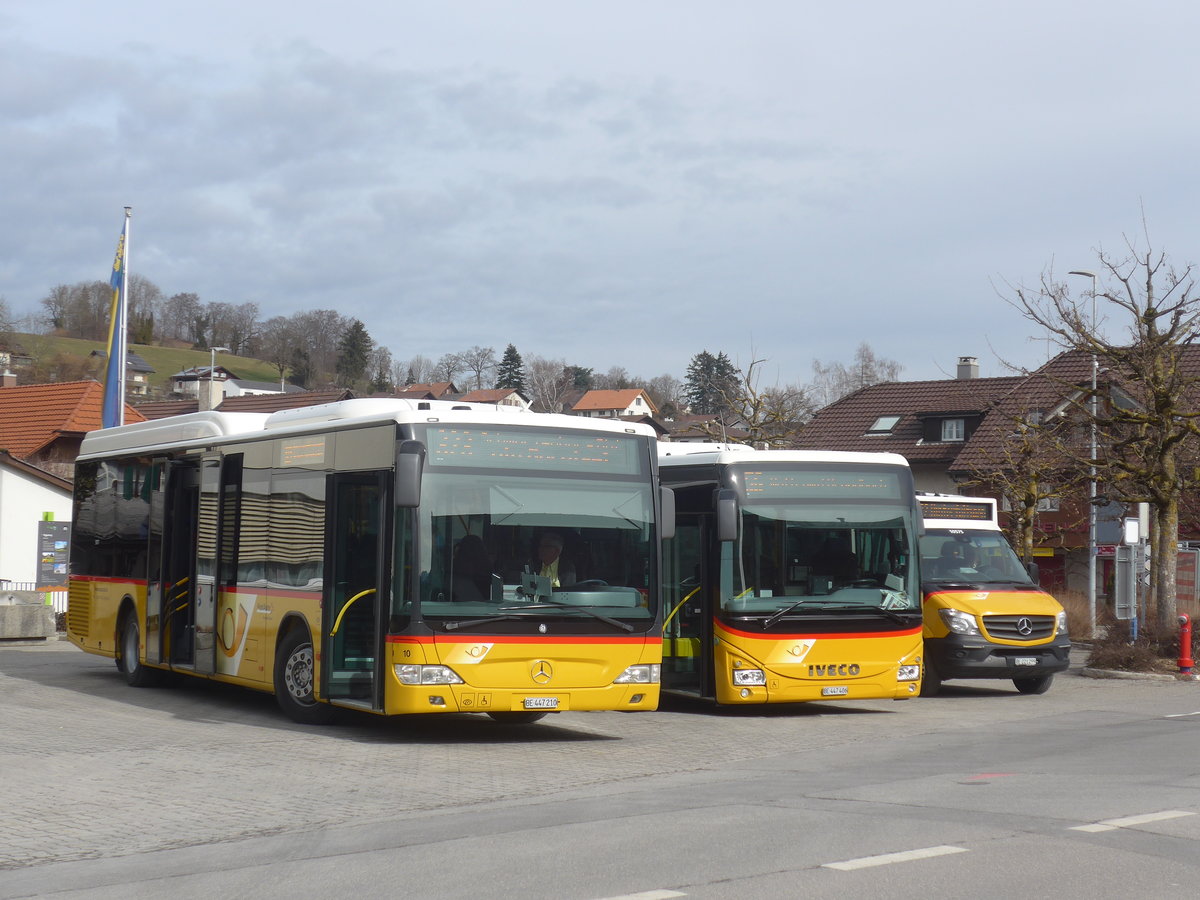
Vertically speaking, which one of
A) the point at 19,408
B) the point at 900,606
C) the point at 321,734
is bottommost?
the point at 321,734

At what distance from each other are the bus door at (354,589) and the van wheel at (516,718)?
2523 millimetres

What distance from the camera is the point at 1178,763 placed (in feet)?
39.3

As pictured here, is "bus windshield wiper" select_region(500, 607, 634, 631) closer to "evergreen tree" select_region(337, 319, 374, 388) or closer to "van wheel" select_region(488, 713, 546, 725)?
"van wheel" select_region(488, 713, 546, 725)

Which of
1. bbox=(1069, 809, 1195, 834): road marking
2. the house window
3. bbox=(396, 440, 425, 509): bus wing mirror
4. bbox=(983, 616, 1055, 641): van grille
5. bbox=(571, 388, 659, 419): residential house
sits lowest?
bbox=(1069, 809, 1195, 834): road marking

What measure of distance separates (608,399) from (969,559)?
14399 centimetres

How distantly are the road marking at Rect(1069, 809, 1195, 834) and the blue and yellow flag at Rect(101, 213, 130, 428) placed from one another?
2248 centimetres

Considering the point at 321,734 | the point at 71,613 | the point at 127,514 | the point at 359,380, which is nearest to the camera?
the point at 321,734

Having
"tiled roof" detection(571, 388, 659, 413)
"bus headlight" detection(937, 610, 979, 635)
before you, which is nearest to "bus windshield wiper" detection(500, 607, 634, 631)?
"bus headlight" detection(937, 610, 979, 635)

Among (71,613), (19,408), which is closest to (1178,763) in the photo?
(71,613)

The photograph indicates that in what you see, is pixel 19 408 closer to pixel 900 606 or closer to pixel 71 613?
pixel 71 613

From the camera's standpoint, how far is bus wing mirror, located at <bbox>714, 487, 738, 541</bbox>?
14.4 metres

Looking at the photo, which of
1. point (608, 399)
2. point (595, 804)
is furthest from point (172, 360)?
point (595, 804)

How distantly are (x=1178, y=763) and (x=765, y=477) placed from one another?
521cm

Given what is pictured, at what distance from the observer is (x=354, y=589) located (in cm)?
1320
